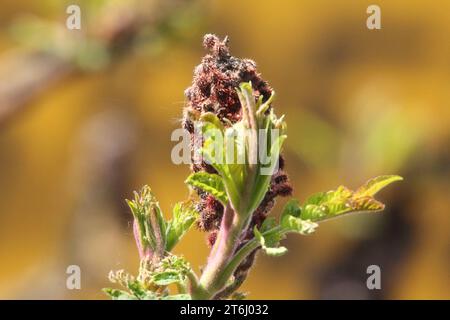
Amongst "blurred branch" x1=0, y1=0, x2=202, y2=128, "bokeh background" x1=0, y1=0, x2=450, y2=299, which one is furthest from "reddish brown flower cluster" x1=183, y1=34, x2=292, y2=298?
"bokeh background" x1=0, y1=0, x2=450, y2=299

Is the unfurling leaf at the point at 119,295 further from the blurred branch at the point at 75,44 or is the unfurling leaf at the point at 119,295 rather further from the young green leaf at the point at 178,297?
the blurred branch at the point at 75,44

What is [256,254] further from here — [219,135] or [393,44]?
[393,44]

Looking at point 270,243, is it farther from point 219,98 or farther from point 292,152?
point 292,152

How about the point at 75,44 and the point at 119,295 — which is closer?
the point at 119,295

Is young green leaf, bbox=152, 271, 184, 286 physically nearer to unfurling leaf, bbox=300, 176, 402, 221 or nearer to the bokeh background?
unfurling leaf, bbox=300, 176, 402, 221

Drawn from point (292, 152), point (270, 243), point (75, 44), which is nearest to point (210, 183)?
point (270, 243)
